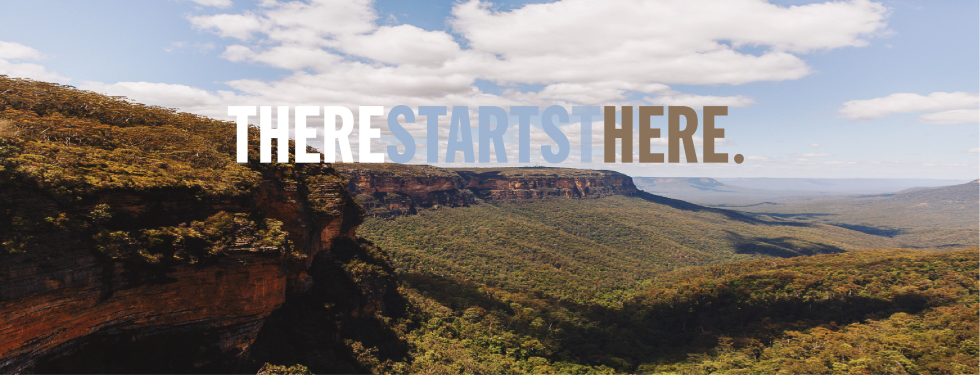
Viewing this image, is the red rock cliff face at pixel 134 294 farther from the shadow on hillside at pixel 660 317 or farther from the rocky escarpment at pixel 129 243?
the shadow on hillside at pixel 660 317

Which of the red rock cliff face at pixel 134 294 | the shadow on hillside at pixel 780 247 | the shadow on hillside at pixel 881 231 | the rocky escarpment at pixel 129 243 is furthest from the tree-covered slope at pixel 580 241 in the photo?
the red rock cliff face at pixel 134 294

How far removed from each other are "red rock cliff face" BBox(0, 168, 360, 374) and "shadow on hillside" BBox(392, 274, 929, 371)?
2804 cm

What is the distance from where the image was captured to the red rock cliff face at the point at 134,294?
13992 millimetres

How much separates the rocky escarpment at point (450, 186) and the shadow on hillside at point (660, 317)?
36.3 m

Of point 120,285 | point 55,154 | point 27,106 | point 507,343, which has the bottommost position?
point 507,343

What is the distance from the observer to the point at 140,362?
1797cm

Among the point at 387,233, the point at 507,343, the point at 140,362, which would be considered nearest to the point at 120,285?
the point at 140,362

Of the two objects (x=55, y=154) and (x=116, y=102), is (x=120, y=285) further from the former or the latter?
(x=116, y=102)

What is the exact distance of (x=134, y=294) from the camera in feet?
57.5

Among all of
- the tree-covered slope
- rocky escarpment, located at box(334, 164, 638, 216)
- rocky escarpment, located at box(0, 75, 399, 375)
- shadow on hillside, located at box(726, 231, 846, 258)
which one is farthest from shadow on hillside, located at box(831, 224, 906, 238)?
rocky escarpment, located at box(0, 75, 399, 375)

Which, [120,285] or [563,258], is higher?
[120,285]

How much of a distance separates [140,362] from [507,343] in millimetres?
30585

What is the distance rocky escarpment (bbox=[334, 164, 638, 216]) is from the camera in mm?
88562

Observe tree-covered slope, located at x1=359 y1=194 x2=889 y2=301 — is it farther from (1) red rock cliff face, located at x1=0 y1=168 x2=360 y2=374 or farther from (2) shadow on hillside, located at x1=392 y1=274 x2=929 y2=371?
(1) red rock cliff face, located at x1=0 y1=168 x2=360 y2=374
